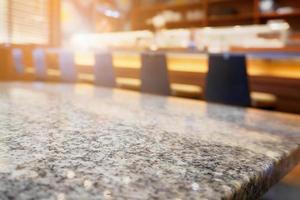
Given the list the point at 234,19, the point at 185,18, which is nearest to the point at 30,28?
the point at 185,18

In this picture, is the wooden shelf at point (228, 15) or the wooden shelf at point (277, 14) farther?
the wooden shelf at point (228, 15)

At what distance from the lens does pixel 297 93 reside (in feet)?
9.53

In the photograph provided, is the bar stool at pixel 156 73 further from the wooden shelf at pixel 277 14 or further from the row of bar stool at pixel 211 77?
the wooden shelf at pixel 277 14

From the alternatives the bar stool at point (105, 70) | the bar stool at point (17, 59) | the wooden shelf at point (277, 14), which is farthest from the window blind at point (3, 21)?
the wooden shelf at point (277, 14)

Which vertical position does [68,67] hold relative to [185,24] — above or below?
below

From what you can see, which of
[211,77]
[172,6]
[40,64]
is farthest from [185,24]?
[211,77]

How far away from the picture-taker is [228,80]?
253cm

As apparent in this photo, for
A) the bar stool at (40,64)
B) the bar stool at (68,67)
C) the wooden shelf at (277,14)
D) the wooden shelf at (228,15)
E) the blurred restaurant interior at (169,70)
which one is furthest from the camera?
the wooden shelf at (228,15)

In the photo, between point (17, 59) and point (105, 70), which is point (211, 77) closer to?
point (105, 70)

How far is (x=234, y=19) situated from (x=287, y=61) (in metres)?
3.26

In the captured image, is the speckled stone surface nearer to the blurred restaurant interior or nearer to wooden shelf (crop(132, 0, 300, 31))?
the blurred restaurant interior

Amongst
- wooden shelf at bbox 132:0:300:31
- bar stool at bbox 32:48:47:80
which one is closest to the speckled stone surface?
bar stool at bbox 32:48:47:80

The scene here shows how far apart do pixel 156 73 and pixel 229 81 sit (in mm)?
751

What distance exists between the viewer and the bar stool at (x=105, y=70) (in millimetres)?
3471
